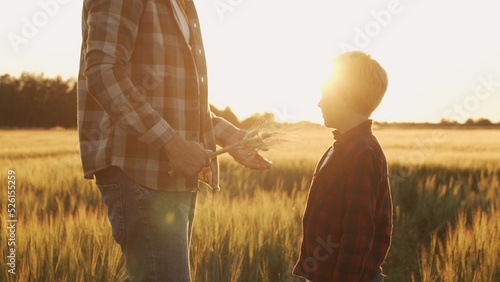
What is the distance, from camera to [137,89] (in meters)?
1.64

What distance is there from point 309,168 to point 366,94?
799 cm

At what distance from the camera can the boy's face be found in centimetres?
197

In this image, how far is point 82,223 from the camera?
3.73m

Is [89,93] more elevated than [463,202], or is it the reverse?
[89,93]

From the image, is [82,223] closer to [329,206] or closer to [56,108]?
[329,206]

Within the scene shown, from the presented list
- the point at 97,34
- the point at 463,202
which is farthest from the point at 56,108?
the point at 97,34

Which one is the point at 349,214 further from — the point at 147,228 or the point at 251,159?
the point at 147,228

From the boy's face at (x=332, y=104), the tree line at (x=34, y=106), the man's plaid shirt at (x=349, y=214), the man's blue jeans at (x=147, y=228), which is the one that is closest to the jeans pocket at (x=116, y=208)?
the man's blue jeans at (x=147, y=228)

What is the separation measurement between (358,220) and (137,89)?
89 cm

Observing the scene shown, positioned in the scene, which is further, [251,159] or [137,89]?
[251,159]

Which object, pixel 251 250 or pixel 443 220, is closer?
pixel 251 250

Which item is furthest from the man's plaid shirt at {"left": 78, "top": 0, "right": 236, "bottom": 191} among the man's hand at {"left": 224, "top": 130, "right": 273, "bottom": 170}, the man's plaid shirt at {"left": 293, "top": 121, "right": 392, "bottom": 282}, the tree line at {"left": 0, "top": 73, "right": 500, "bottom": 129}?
the tree line at {"left": 0, "top": 73, "right": 500, "bottom": 129}

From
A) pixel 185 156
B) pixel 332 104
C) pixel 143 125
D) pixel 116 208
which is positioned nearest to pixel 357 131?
pixel 332 104

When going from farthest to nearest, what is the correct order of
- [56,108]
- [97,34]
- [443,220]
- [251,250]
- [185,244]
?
Result: [56,108] < [443,220] < [251,250] < [185,244] < [97,34]
